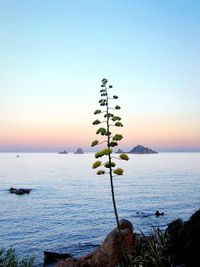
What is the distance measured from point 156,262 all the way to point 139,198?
76.5 metres

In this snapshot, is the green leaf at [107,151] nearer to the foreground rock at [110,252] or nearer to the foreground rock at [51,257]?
the foreground rock at [110,252]

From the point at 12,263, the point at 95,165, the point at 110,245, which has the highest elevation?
the point at 95,165

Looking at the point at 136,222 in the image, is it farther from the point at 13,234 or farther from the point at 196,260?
the point at 196,260

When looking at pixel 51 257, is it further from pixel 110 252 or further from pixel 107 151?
pixel 107 151

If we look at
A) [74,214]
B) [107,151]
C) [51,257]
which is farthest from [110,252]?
[74,214]

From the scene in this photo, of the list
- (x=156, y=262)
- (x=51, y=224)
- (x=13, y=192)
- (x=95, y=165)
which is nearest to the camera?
(x=95, y=165)

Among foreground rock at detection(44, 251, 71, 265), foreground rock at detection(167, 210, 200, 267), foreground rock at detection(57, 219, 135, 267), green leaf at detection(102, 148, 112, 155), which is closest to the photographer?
green leaf at detection(102, 148, 112, 155)

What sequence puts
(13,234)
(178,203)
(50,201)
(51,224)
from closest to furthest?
(13,234), (51,224), (178,203), (50,201)

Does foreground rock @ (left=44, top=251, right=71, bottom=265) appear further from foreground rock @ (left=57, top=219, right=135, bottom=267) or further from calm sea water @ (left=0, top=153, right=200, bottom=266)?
foreground rock @ (left=57, top=219, right=135, bottom=267)

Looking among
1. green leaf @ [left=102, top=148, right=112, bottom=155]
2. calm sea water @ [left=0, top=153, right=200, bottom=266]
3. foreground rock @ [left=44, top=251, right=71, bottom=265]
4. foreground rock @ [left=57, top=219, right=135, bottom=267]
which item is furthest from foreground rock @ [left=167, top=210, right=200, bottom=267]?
foreground rock @ [left=44, top=251, right=71, bottom=265]

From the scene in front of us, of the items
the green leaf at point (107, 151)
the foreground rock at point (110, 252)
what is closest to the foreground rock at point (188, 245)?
the green leaf at point (107, 151)

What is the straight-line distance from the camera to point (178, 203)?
78.1 metres

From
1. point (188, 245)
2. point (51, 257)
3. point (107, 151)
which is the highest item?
point (107, 151)

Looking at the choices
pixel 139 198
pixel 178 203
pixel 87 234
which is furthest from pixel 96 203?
pixel 87 234
